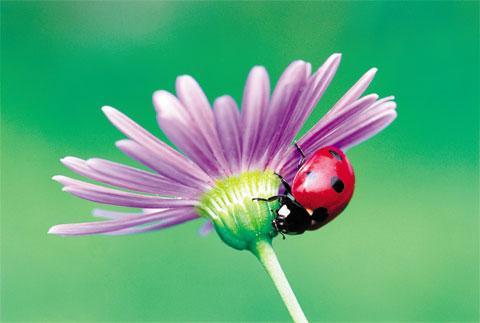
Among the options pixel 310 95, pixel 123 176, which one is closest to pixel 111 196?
pixel 123 176

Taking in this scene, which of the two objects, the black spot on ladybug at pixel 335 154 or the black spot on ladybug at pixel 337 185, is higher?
the black spot on ladybug at pixel 335 154

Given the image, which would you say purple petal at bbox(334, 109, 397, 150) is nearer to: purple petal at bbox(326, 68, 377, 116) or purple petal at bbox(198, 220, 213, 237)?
purple petal at bbox(326, 68, 377, 116)

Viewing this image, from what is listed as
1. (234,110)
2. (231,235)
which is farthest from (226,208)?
(234,110)

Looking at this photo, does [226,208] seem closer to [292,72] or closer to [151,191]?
[151,191]

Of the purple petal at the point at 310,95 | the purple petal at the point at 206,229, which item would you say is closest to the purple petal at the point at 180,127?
the purple petal at the point at 310,95

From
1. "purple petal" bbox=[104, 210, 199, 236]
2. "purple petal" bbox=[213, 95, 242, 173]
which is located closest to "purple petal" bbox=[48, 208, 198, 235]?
"purple petal" bbox=[104, 210, 199, 236]

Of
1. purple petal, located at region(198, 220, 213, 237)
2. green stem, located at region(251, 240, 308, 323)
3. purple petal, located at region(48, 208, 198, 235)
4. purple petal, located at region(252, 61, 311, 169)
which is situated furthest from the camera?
purple petal, located at region(198, 220, 213, 237)

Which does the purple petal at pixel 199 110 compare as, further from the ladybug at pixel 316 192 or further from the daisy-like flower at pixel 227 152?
the ladybug at pixel 316 192
